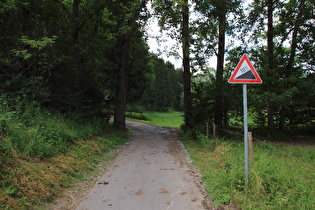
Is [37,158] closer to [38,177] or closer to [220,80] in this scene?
[38,177]

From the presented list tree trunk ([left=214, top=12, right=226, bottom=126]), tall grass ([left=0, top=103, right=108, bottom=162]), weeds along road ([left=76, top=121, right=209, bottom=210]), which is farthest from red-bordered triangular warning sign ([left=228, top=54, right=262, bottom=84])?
tree trunk ([left=214, top=12, right=226, bottom=126])

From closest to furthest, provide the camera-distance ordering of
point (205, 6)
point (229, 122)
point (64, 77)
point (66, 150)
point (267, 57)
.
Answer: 1. point (66, 150)
2. point (64, 77)
3. point (205, 6)
4. point (267, 57)
5. point (229, 122)

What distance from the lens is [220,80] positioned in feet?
45.2

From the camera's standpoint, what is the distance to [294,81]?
40.7 feet

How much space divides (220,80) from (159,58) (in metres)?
6.59

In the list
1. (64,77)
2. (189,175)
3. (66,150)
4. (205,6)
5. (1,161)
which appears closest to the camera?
(1,161)

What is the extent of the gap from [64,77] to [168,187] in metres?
8.39

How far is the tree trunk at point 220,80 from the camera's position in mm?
12812

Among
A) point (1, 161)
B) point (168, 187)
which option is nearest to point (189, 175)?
point (168, 187)

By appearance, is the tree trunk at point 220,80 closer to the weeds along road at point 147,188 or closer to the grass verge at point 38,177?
the weeds along road at point 147,188

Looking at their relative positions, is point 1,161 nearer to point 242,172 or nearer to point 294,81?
point 242,172

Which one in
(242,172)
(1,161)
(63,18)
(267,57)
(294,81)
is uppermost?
(63,18)

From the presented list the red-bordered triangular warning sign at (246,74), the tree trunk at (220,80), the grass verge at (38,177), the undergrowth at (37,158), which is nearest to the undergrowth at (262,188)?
the red-bordered triangular warning sign at (246,74)

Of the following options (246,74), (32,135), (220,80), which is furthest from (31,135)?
(220,80)
